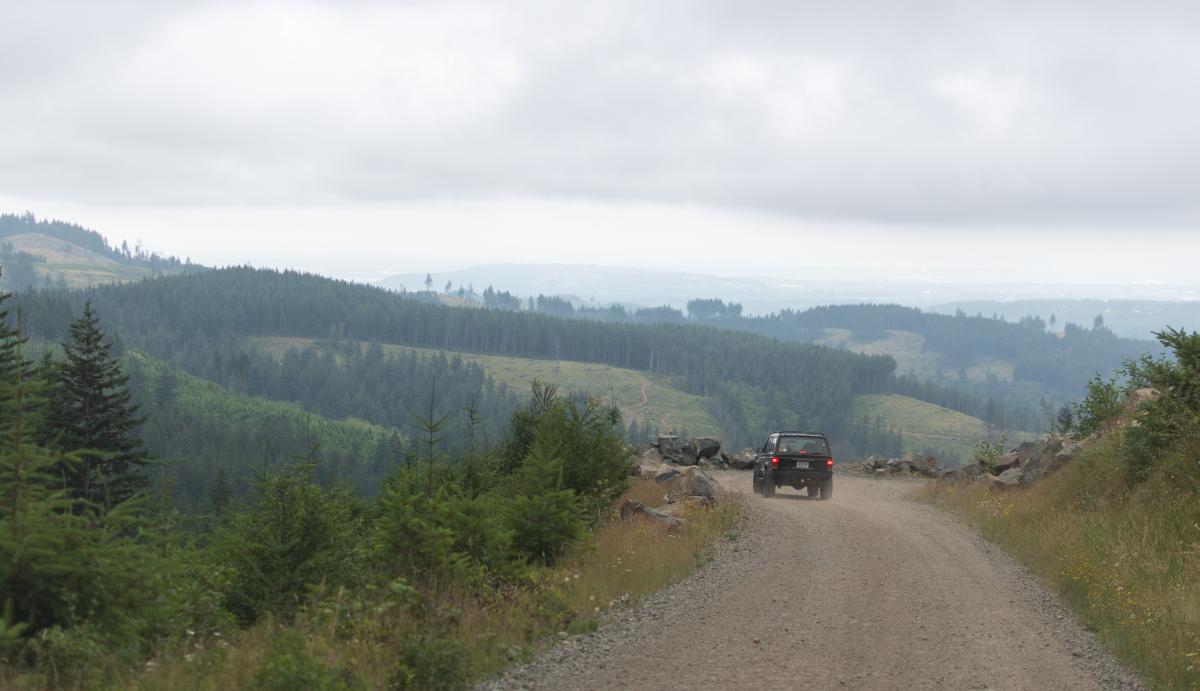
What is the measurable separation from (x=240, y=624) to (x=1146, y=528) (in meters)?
14.4

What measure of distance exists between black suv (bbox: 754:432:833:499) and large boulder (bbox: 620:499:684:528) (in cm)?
1211

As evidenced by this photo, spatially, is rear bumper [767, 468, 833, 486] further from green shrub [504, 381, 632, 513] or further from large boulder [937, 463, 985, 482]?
green shrub [504, 381, 632, 513]

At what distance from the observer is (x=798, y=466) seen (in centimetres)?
A: 3192

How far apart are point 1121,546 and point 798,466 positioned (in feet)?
55.9

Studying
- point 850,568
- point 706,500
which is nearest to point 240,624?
point 850,568

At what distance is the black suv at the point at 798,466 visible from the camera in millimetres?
31766

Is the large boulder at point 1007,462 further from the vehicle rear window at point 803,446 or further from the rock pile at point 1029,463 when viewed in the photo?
the vehicle rear window at point 803,446

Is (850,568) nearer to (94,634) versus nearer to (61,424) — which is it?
(94,634)

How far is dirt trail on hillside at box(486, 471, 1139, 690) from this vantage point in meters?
10.0

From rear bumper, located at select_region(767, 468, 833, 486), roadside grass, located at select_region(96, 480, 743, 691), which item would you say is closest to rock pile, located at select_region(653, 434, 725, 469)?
rear bumper, located at select_region(767, 468, 833, 486)

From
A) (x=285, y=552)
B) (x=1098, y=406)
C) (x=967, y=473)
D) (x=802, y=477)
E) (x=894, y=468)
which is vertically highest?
(x=1098, y=406)

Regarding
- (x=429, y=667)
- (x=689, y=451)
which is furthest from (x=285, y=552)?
(x=689, y=451)

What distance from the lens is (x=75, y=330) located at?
48.0 m

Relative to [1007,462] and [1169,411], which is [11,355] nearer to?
[1169,411]
